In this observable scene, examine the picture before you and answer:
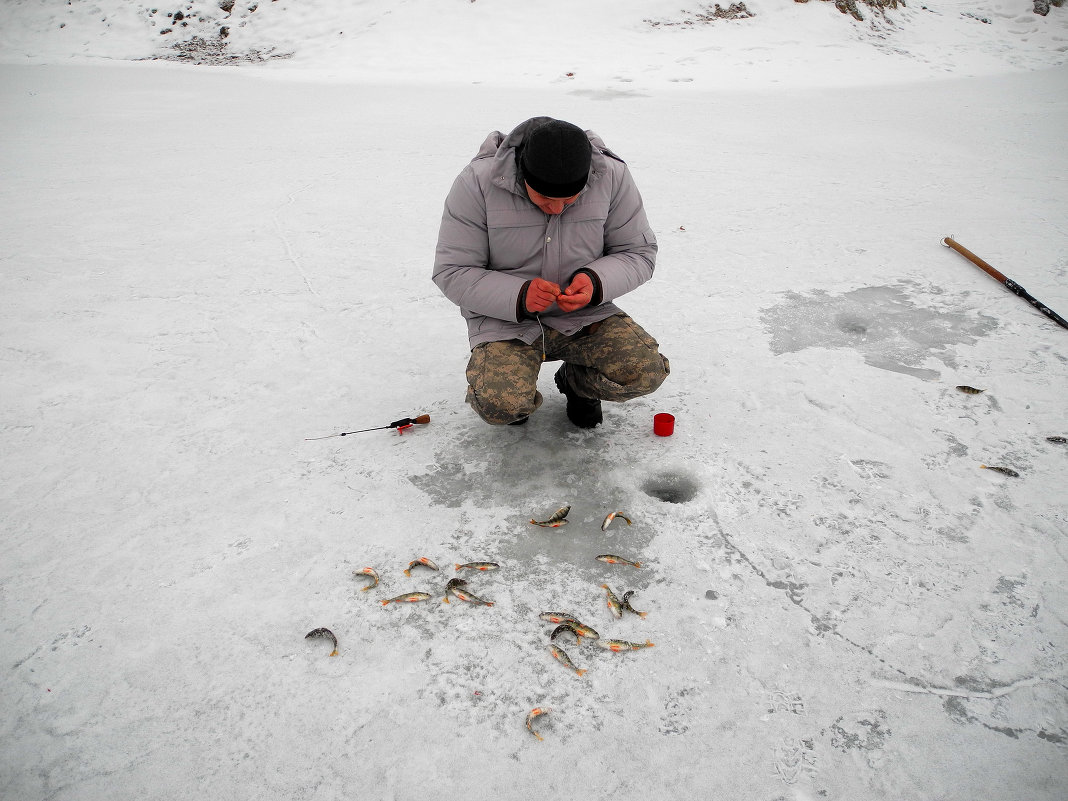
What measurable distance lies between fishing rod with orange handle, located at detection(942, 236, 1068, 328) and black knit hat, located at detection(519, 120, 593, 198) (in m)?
2.95

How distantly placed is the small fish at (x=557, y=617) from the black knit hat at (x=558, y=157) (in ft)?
4.60

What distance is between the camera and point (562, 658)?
1.92 meters

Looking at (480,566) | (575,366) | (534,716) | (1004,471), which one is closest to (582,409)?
(575,366)

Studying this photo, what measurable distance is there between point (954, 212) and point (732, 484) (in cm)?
414

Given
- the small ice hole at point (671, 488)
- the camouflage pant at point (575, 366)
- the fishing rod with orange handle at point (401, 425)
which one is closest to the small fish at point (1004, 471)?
the small ice hole at point (671, 488)

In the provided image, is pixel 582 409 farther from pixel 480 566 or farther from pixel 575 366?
pixel 480 566

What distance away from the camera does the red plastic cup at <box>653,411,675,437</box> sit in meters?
2.82

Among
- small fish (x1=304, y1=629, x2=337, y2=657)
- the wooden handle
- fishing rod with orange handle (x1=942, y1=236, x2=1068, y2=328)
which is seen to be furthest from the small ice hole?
the wooden handle

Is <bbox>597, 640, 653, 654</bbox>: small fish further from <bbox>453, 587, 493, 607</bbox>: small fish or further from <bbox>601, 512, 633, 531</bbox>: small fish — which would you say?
<bbox>601, 512, 633, 531</bbox>: small fish

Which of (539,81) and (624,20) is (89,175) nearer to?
(539,81)

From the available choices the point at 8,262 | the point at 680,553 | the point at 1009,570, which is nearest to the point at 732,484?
the point at 680,553

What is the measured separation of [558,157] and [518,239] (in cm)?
41

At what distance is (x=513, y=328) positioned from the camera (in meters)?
2.71

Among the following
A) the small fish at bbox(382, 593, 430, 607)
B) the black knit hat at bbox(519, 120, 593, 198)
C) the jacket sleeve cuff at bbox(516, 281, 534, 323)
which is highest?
the black knit hat at bbox(519, 120, 593, 198)
